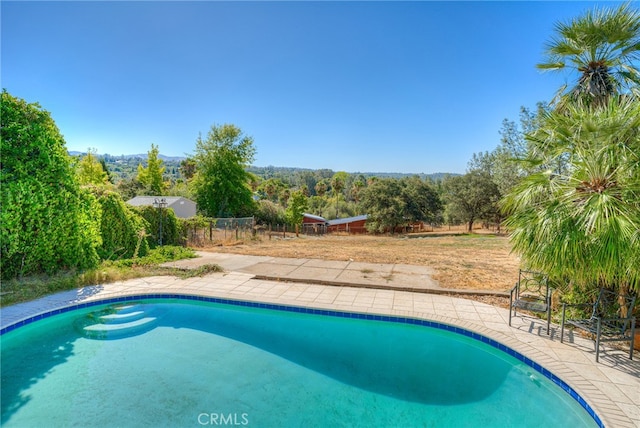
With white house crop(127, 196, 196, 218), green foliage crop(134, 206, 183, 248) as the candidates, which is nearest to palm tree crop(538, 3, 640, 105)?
green foliage crop(134, 206, 183, 248)

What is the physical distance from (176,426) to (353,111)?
20.7 metres

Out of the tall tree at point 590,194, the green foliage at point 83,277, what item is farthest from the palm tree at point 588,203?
the green foliage at point 83,277

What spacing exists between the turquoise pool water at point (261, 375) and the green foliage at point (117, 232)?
3322 mm

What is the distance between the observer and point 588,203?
3.51 meters

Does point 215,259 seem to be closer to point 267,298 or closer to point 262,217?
point 267,298

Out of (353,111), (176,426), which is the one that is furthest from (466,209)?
(176,426)

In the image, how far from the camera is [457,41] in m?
11.2

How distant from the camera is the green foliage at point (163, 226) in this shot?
1079cm

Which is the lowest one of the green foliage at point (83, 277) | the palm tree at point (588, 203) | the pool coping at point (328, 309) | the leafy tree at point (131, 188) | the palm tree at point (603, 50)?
the pool coping at point (328, 309)

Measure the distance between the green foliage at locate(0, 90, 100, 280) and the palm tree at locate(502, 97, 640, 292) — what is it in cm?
868

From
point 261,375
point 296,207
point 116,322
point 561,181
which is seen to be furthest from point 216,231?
point 561,181

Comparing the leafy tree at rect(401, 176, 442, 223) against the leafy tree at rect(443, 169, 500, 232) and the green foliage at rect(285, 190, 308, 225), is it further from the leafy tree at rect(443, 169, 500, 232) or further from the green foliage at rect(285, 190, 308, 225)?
the green foliage at rect(285, 190, 308, 225)

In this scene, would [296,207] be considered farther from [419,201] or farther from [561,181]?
[561,181]

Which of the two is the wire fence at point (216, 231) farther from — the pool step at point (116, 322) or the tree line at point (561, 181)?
the pool step at point (116, 322)
